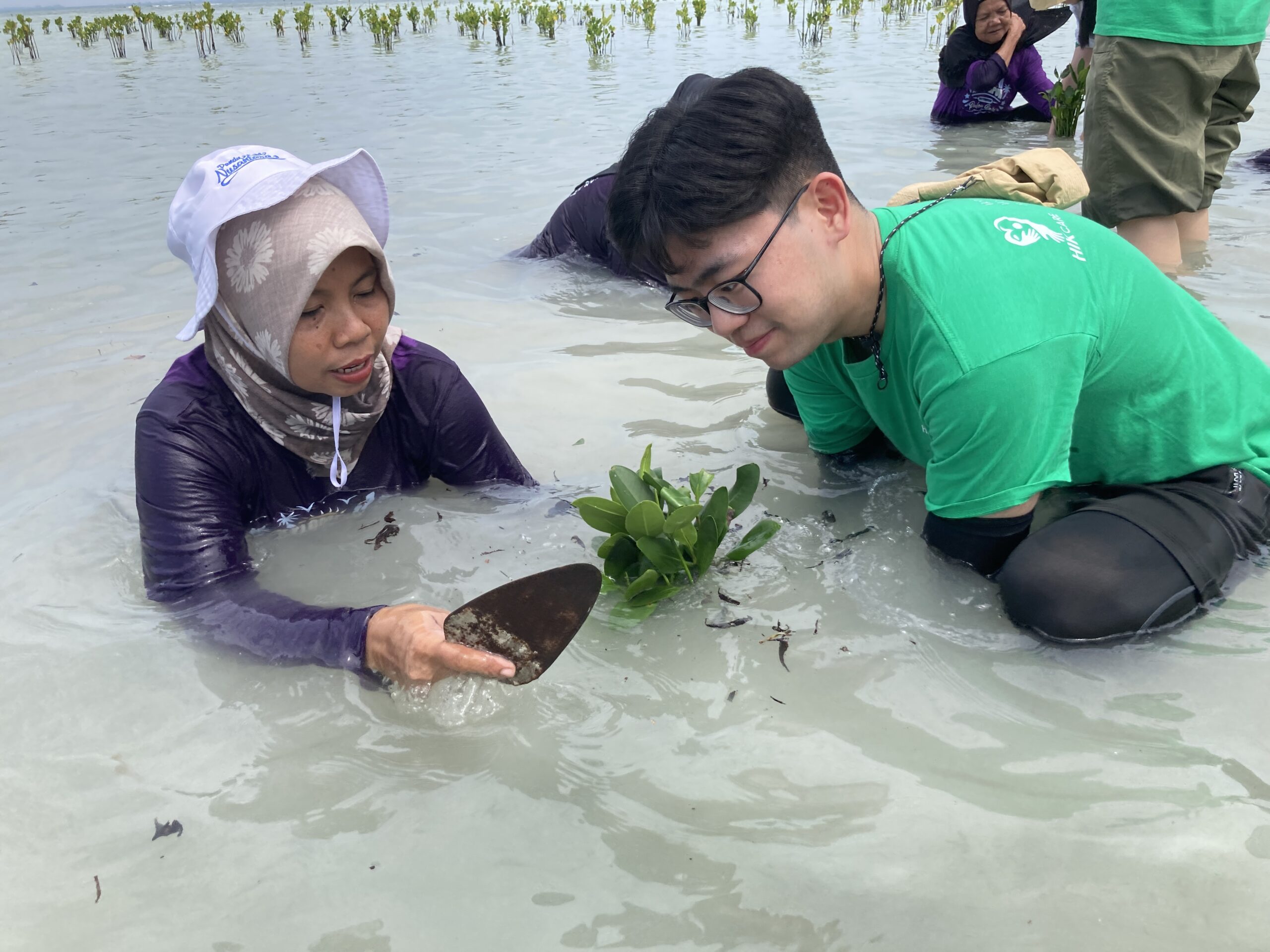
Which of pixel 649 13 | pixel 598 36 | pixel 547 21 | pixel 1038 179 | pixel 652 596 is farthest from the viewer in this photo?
pixel 547 21

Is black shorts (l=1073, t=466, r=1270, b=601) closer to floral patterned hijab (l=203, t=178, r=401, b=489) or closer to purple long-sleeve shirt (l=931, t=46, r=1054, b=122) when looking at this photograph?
floral patterned hijab (l=203, t=178, r=401, b=489)

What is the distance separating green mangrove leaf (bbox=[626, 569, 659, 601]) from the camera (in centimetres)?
207

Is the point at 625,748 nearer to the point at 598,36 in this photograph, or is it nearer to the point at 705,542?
the point at 705,542

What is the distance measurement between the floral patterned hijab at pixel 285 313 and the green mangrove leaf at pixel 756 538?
3.28 feet

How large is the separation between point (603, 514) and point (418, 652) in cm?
53

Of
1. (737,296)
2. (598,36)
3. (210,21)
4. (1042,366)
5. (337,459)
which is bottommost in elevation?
(337,459)

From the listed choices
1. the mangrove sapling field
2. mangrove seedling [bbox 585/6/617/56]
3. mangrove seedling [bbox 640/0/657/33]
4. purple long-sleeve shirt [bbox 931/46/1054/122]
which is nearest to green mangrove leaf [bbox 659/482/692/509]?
purple long-sleeve shirt [bbox 931/46/1054/122]

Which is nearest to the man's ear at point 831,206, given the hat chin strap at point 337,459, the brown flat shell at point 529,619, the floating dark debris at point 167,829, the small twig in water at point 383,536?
the brown flat shell at point 529,619

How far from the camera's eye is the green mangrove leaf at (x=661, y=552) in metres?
2.10

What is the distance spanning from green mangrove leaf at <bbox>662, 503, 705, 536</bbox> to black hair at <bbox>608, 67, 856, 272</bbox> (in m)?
0.53

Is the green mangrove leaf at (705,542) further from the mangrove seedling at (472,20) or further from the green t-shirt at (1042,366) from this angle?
the mangrove seedling at (472,20)

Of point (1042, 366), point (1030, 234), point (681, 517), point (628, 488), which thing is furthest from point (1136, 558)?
point (628, 488)

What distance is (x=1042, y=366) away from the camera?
72.7 inches

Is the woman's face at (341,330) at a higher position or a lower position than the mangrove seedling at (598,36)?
lower
